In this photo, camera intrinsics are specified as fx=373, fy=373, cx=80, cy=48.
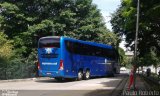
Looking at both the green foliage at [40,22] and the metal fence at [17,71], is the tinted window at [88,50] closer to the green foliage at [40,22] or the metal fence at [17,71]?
the green foliage at [40,22]

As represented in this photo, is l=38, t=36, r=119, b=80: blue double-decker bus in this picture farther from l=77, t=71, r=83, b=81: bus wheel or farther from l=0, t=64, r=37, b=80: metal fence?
l=0, t=64, r=37, b=80: metal fence

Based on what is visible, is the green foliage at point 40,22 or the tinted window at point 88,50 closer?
the tinted window at point 88,50

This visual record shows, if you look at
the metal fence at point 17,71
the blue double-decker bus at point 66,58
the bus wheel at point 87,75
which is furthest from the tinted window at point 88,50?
the metal fence at point 17,71

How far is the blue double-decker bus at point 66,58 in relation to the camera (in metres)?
28.7

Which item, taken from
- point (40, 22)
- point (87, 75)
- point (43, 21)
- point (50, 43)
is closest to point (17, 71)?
point (87, 75)

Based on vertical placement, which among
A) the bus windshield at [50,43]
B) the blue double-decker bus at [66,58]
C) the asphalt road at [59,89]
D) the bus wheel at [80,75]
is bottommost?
the asphalt road at [59,89]

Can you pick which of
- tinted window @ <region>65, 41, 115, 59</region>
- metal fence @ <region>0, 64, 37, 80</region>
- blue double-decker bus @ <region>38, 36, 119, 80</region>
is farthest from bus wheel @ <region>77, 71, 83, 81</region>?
metal fence @ <region>0, 64, 37, 80</region>

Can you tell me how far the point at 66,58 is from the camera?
2912 centimetres

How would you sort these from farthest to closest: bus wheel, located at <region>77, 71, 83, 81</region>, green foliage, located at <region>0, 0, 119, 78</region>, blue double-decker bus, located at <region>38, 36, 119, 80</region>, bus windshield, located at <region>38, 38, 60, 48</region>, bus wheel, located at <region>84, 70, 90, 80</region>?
green foliage, located at <region>0, 0, 119, 78</region> < bus wheel, located at <region>84, 70, 90, 80</region> < bus wheel, located at <region>77, 71, 83, 81</region> < blue double-decker bus, located at <region>38, 36, 119, 80</region> < bus windshield, located at <region>38, 38, 60, 48</region>

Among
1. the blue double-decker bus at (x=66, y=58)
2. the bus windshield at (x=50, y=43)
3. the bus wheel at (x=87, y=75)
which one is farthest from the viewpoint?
the bus wheel at (x=87, y=75)

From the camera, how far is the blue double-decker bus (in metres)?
28.7

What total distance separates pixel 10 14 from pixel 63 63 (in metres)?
16.8

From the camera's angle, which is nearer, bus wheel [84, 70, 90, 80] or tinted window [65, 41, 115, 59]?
tinted window [65, 41, 115, 59]

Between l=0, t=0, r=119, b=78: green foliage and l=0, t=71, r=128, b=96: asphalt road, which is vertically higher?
l=0, t=0, r=119, b=78: green foliage
